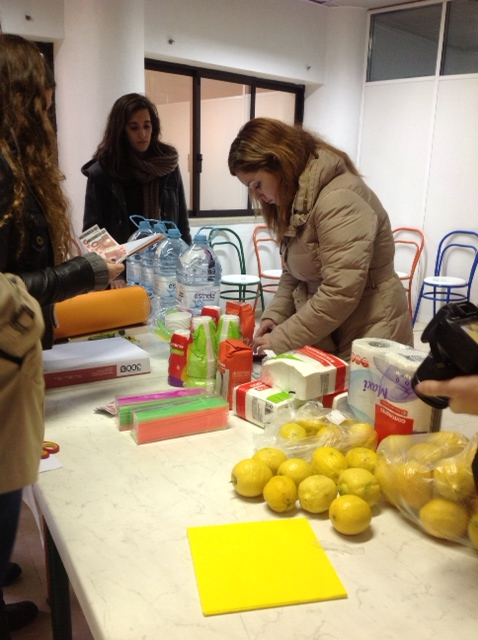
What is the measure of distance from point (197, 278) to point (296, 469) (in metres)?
1.34

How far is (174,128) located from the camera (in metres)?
4.92

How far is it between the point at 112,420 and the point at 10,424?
1.59 ft

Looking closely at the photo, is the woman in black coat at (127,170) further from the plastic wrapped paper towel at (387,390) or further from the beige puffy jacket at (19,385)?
the beige puffy jacket at (19,385)

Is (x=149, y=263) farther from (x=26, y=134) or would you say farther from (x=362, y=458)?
(x=362, y=458)

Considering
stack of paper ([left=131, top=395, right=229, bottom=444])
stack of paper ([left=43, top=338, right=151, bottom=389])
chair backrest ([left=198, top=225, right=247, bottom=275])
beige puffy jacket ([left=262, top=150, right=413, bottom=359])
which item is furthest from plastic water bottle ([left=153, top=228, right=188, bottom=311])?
chair backrest ([left=198, top=225, right=247, bottom=275])

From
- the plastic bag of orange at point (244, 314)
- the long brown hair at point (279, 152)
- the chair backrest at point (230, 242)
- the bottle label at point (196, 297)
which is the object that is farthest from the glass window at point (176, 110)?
the plastic bag of orange at point (244, 314)

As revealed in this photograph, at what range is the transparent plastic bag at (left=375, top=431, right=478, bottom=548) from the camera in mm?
899

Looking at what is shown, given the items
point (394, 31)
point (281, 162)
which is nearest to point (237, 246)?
point (394, 31)

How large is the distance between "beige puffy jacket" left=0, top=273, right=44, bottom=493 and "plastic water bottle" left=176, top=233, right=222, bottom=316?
3.23 ft

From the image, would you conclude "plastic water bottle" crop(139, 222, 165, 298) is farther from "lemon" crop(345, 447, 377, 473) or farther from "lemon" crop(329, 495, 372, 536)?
"lemon" crop(329, 495, 372, 536)

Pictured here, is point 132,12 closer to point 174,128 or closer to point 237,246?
point 174,128

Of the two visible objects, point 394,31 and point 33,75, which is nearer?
point 33,75

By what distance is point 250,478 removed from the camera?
103 cm

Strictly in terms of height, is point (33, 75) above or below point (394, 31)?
below
